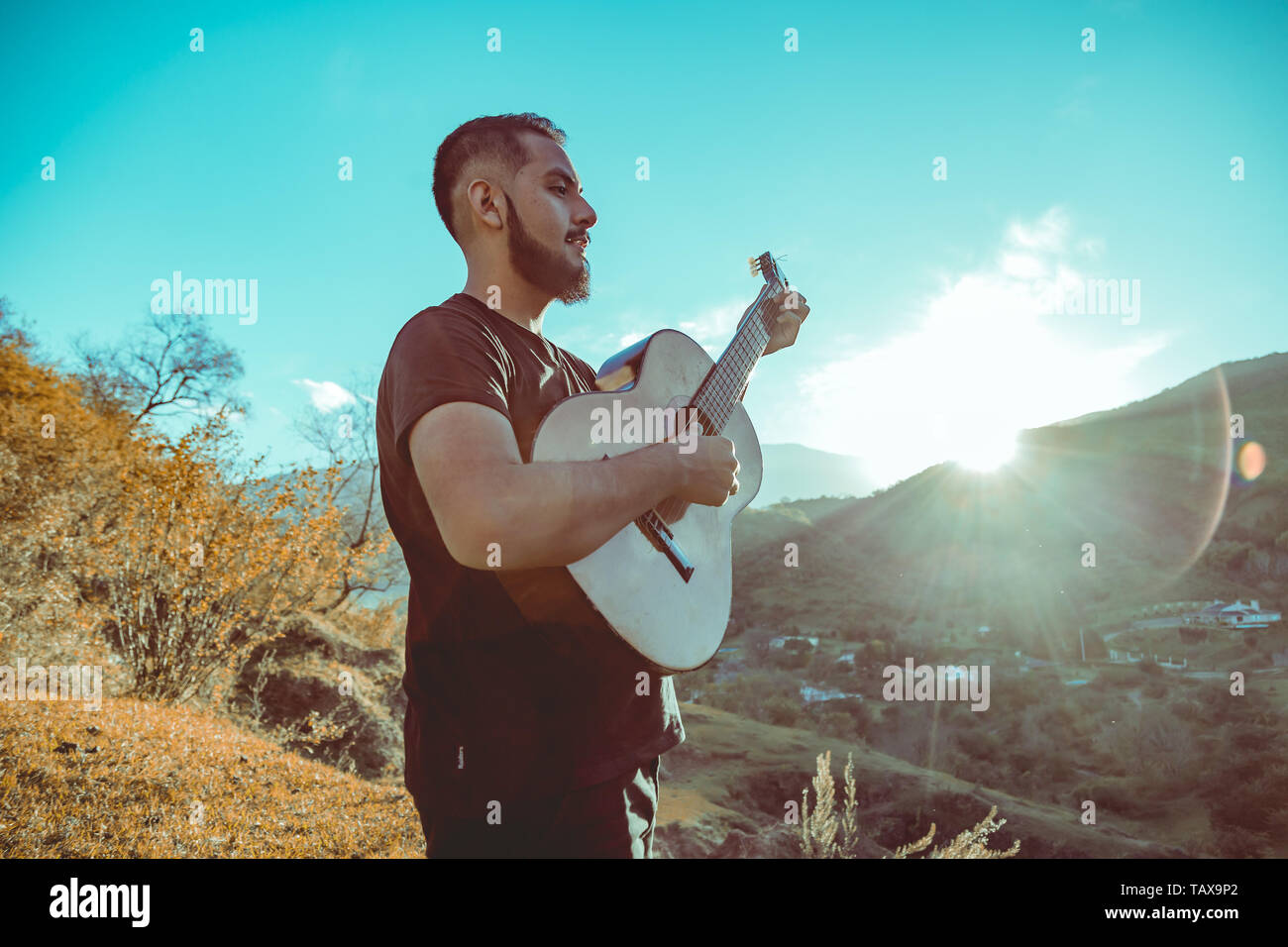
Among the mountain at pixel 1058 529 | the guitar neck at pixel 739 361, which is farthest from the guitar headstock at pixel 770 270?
the mountain at pixel 1058 529

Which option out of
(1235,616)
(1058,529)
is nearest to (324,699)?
(1235,616)

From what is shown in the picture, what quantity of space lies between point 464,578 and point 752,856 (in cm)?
345

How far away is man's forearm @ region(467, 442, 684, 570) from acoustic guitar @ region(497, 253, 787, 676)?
0.26 ft

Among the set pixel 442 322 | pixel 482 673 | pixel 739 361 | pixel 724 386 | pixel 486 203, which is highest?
pixel 486 203

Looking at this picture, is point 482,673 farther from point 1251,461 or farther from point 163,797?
point 1251,461

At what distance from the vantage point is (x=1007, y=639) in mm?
19000

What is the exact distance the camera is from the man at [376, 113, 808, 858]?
3.42ft


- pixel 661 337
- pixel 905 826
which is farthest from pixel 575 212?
pixel 905 826

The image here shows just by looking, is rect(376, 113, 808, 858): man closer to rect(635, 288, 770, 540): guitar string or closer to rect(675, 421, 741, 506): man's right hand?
rect(675, 421, 741, 506): man's right hand

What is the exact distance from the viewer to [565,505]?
107 cm

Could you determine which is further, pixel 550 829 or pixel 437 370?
pixel 550 829

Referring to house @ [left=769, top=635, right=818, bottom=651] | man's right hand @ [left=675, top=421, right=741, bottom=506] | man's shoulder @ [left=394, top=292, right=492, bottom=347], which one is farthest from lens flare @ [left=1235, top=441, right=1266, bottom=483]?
man's shoulder @ [left=394, top=292, right=492, bottom=347]

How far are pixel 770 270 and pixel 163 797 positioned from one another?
4989 millimetres
